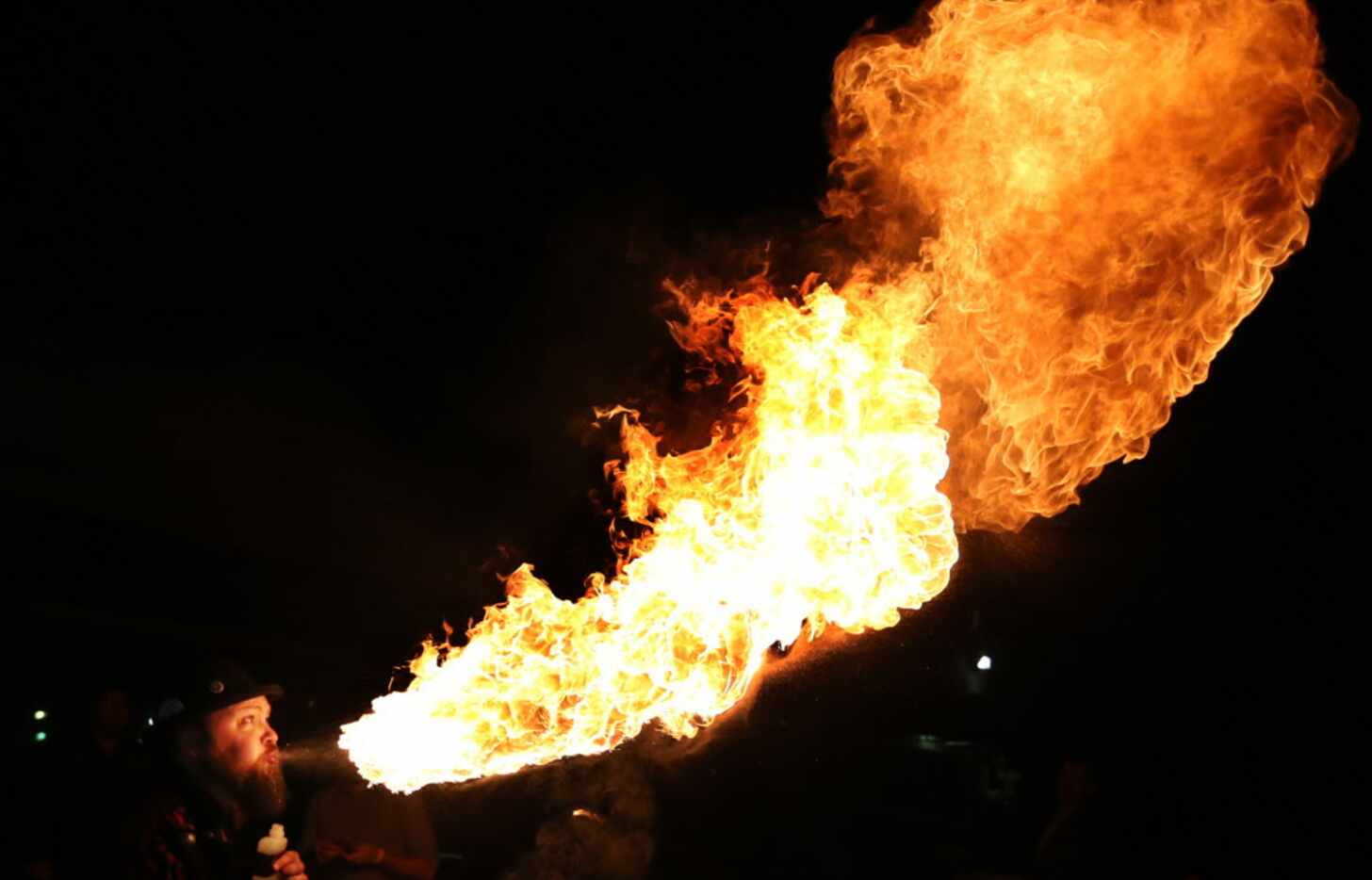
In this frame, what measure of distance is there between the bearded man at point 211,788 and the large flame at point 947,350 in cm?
69

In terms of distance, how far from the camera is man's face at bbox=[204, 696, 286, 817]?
14.6ft

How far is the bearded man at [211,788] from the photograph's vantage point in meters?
3.78

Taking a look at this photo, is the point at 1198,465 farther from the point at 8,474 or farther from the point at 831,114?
the point at 8,474

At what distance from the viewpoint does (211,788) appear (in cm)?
421

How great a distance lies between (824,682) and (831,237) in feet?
25.7

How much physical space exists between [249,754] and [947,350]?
4.09 meters

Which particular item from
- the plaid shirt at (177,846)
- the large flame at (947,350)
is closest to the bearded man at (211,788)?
the plaid shirt at (177,846)

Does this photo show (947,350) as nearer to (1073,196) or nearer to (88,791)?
(1073,196)

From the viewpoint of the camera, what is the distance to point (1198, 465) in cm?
1041

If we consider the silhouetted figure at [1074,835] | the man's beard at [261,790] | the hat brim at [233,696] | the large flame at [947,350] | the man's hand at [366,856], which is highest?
the large flame at [947,350]

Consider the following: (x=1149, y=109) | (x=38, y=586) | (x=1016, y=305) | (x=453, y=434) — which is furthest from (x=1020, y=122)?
(x=38, y=586)

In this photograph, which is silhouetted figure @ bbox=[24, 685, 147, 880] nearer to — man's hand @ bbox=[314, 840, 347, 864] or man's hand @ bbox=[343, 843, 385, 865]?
man's hand @ bbox=[314, 840, 347, 864]

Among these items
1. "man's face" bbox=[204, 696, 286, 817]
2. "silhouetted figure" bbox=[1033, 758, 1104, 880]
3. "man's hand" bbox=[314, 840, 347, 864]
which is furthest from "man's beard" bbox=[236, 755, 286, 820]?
"silhouetted figure" bbox=[1033, 758, 1104, 880]

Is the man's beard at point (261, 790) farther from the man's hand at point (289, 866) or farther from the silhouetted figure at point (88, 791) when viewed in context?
the silhouetted figure at point (88, 791)
